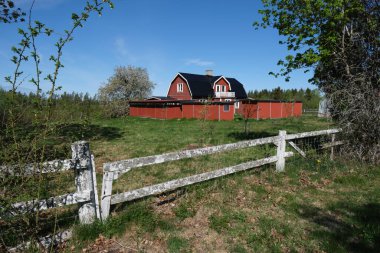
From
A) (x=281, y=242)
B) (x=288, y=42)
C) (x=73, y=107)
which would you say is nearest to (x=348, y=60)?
(x=288, y=42)

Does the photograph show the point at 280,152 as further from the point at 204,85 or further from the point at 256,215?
the point at 204,85

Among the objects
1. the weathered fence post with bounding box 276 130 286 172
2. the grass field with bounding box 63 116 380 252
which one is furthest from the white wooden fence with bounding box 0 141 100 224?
the weathered fence post with bounding box 276 130 286 172

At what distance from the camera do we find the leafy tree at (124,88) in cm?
4181

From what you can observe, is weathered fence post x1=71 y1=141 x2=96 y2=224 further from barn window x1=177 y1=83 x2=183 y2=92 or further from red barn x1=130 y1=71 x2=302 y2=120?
barn window x1=177 y1=83 x2=183 y2=92

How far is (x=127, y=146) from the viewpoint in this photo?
13109 mm

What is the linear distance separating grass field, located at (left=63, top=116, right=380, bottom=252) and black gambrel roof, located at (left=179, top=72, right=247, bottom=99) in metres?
33.8

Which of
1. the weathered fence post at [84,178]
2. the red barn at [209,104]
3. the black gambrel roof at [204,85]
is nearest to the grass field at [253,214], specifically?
the weathered fence post at [84,178]

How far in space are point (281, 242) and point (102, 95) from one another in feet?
140

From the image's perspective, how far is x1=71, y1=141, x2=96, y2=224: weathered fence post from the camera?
13.1ft

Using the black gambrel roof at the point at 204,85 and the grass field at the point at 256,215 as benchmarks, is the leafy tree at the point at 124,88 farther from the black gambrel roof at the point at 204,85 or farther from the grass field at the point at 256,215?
the grass field at the point at 256,215

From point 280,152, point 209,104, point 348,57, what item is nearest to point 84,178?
point 280,152

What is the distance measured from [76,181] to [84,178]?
0.40 feet

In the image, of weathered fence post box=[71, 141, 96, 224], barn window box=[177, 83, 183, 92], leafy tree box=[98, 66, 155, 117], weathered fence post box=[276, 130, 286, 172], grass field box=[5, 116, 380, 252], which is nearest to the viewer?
weathered fence post box=[71, 141, 96, 224]

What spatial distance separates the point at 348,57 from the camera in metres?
9.42
